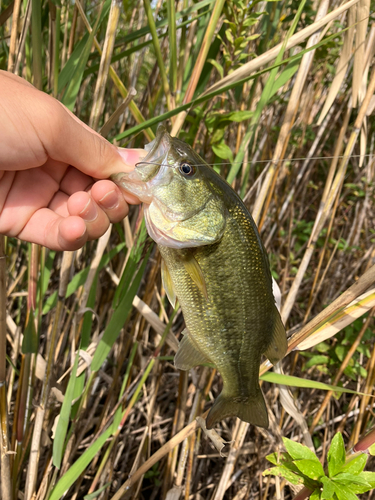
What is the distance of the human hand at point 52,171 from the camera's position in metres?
1.03

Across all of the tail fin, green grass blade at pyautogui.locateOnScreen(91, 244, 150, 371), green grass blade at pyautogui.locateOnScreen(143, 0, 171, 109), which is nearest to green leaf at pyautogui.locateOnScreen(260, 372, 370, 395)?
the tail fin

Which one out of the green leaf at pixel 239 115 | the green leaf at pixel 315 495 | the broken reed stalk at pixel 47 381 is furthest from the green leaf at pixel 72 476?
the green leaf at pixel 239 115

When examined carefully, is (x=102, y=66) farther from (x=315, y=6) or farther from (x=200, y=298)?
(x=315, y=6)

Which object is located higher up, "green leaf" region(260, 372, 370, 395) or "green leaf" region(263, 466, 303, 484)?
"green leaf" region(260, 372, 370, 395)

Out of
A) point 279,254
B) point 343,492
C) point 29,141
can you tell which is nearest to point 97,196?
point 29,141

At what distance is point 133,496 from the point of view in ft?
5.79

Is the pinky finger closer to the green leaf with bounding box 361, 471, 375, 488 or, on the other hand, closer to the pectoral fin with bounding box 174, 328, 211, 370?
the pectoral fin with bounding box 174, 328, 211, 370

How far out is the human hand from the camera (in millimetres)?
1030

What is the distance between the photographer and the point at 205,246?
3.59 ft

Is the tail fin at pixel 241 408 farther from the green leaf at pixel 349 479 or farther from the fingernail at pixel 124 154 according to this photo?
the fingernail at pixel 124 154

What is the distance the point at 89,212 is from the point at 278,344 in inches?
27.3

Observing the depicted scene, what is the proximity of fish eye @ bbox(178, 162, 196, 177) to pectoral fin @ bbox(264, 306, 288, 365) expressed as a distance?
48cm

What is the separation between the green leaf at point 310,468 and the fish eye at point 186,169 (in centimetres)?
94

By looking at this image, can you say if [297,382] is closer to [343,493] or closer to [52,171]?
[343,493]
